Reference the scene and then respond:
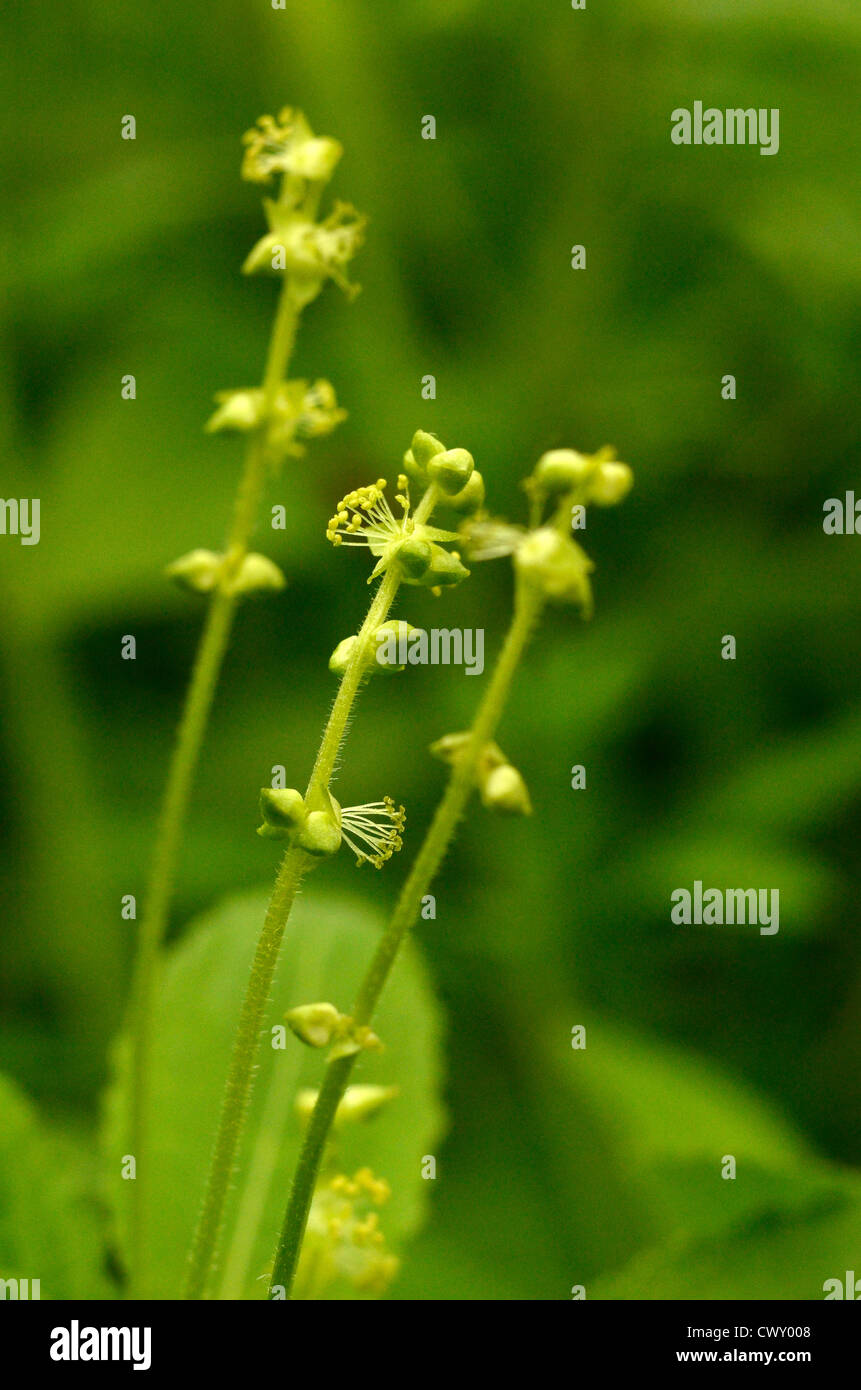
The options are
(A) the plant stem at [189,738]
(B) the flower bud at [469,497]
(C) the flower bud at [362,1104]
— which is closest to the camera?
(B) the flower bud at [469,497]

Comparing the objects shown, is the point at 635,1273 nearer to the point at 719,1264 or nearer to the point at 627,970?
Result: the point at 719,1264

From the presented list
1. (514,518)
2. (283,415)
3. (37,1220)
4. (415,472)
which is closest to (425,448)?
(415,472)

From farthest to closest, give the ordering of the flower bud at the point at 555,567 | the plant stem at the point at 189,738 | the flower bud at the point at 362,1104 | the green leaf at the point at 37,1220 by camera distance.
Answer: the green leaf at the point at 37,1220 < the flower bud at the point at 362,1104 < the plant stem at the point at 189,738 < the flower bud at the point at 555,567

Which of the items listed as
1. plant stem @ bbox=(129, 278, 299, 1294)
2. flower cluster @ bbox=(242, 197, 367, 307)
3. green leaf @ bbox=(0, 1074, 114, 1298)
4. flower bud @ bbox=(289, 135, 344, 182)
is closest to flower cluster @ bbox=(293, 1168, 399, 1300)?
plant stem @ bbox=(129, 278, 299, 1294)

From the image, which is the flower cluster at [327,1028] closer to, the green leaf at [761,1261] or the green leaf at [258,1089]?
the green leaf at [761,1261]

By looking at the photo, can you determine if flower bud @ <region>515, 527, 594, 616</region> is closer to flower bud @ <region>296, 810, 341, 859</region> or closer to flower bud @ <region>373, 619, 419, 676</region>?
flower bud @ <region>373, 619, 419, 676</region>

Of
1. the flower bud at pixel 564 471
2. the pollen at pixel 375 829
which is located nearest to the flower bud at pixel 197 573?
the pollen at pixel 375 829

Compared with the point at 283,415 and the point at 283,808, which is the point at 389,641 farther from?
the point at 283,415
